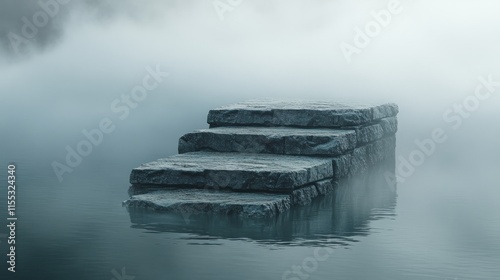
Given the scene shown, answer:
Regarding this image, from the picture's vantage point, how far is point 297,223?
1190 centimetres

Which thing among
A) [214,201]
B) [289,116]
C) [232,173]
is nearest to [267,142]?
[289,116]

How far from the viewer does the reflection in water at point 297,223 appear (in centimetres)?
1091

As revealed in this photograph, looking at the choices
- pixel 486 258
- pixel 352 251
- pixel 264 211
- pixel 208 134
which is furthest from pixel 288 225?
pixel 208 134

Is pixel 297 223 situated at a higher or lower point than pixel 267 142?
lower

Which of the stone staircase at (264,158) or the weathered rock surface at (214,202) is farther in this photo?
the stone staircase at (264,158)

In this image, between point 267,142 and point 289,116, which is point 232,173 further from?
point 289,116

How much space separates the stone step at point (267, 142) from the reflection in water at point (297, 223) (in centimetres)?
97

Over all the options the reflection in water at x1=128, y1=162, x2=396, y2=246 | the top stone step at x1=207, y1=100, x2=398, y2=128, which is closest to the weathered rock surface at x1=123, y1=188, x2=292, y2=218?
the reflection in water at x1=128, y1=162, x2=396, y2=246

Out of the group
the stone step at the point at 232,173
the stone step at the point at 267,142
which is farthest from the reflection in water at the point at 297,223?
the stone step at the point at 267,142

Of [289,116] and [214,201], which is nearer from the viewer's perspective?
[214,201]

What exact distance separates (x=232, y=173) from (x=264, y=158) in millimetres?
1422

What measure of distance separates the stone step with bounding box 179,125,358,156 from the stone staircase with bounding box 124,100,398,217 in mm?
14

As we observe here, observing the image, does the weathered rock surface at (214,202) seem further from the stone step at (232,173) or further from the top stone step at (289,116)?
the top stone step at (289,116)

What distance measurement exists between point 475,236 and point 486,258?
1233mm
